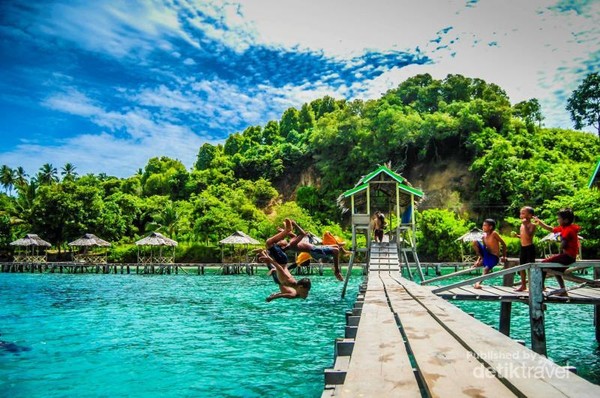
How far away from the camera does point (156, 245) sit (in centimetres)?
4450

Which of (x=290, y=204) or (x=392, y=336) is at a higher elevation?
(x=290, y=204)

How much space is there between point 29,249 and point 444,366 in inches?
2355

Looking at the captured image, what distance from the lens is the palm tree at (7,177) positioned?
68062 mm

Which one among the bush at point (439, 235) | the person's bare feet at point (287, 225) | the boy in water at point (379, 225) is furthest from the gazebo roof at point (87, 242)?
the person's bare feet at point (287, 225)

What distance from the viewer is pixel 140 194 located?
72688mm

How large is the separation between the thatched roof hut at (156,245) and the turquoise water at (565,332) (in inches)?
1166

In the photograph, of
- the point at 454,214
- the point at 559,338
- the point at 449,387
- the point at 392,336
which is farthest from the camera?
the point at 454,214

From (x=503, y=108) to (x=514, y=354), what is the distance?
51.7 m

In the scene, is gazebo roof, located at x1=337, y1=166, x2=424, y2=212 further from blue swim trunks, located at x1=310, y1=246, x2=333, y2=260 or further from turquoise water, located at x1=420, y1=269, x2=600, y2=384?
blue swim trunks, located at x1=310, y1=246, x2=333, y2=260

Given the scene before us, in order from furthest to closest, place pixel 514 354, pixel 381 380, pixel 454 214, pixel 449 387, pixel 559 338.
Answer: pixel 454 214 → pixel 559 338 → pixel 514 354 → pixel 381 380 → pixel 449 387

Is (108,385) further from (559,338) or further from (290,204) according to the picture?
(290,204)

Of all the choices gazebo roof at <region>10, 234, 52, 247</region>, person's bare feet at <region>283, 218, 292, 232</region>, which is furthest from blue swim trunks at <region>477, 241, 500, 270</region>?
gazebo roof at <region>10, 234, 52, 247</region>

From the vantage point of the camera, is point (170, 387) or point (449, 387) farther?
point (170, 387)

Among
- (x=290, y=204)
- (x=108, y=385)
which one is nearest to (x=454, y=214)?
(x=290, y=204)
